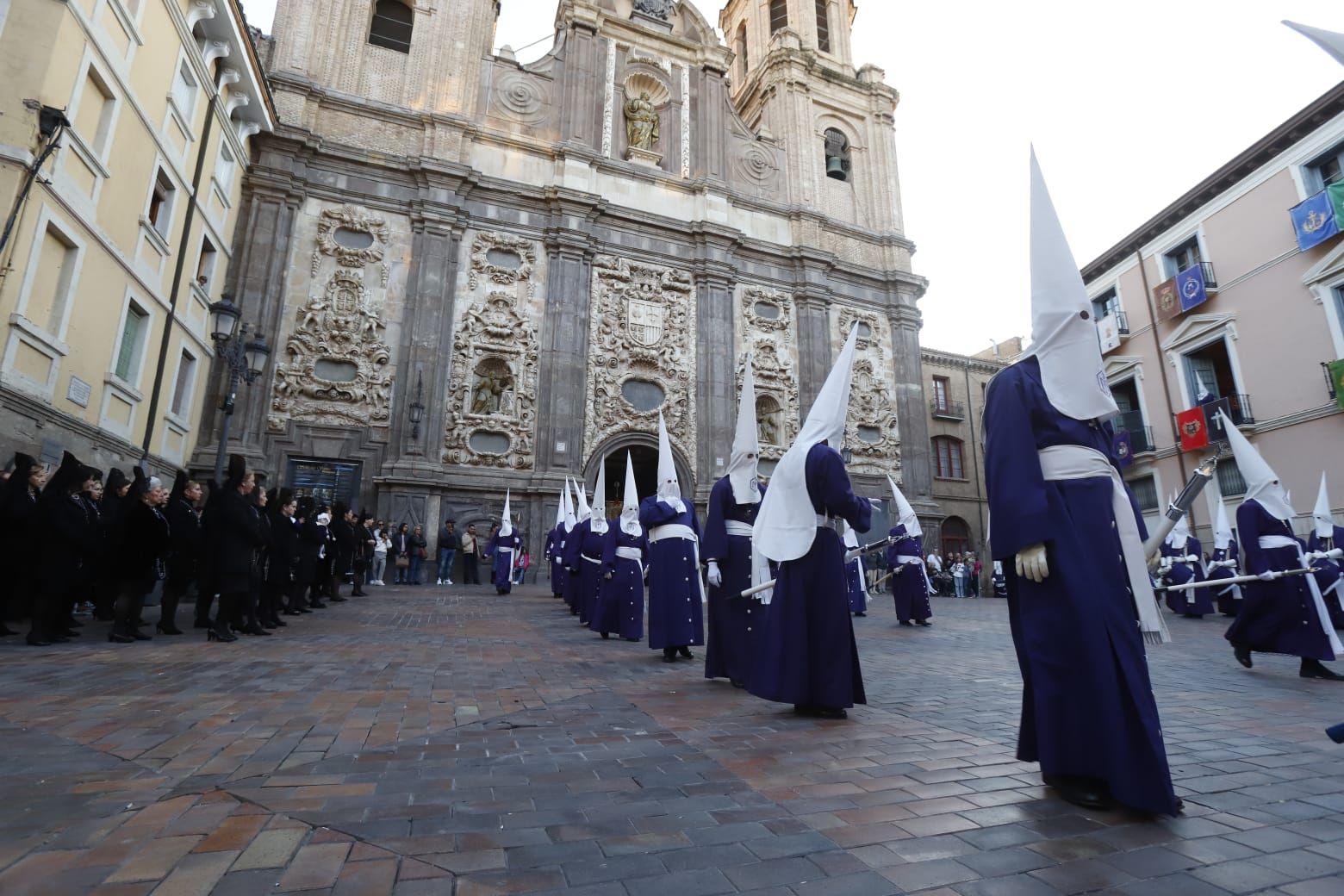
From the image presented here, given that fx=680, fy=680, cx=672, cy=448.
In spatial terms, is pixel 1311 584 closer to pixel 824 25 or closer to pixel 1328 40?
pixel 1328 40

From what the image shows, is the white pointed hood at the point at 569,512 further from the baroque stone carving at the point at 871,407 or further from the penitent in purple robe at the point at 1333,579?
the baroque stone carving at the point at 871,407

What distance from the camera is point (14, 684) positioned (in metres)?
4.69

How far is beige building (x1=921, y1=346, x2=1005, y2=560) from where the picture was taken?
3038 centimetres

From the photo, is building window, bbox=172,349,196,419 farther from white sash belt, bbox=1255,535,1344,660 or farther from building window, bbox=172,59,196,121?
white sash belt, bbox=1255,535,1344,660

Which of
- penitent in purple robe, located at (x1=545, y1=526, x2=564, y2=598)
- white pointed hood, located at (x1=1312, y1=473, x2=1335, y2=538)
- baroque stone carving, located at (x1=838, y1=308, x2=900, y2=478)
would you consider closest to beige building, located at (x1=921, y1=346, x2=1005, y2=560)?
baroque stone carving, located at (x1=838, y1=308, x2=900, y2=478)

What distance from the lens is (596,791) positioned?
2.81 meters

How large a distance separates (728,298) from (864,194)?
917cm

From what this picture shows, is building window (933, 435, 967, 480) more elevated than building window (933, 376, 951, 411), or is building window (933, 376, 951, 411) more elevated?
building window (933, 376, 951, 411)

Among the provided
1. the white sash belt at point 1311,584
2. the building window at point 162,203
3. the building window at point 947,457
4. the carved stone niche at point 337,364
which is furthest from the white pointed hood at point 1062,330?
the building window at point 947,457

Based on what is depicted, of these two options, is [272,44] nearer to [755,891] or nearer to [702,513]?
[702,513]

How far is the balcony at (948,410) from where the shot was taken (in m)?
31.8

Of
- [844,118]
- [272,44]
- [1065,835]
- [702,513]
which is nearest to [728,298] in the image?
[702,513]

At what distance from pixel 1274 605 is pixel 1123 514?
5.18 metres

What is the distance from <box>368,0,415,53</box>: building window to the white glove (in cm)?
2586
